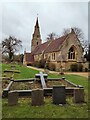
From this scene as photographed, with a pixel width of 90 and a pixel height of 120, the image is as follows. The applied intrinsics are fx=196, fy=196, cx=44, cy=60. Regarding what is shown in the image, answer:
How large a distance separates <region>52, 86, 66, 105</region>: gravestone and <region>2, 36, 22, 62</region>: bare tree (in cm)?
5575

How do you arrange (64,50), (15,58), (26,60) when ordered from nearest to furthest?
1. (64,50)
2. (26,60)
3. (15,58)

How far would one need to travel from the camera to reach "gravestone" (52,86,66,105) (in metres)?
8.26

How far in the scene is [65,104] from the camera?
827cm

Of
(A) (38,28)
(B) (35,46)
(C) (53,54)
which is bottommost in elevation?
(C) (53,54)

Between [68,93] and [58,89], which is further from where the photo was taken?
[68,93]

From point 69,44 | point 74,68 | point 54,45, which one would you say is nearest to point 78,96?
point 74,68

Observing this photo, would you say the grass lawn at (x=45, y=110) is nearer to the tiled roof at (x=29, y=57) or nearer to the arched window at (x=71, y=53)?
the arched window at (x=71, y=53)

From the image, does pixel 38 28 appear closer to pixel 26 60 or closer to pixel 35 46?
pixel 35 46


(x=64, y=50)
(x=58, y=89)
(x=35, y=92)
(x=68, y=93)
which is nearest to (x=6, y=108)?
(x=35, y=92)

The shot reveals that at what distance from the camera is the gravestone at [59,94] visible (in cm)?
826

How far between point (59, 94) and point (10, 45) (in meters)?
58.2

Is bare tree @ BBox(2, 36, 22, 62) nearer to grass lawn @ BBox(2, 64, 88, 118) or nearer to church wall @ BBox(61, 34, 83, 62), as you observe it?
church wall @ BBox(61, 34, 83, 62)

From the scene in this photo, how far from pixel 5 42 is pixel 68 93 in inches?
2196

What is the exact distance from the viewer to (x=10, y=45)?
213 ft
